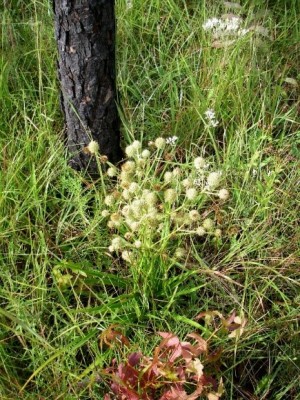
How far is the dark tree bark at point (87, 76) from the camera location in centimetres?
167

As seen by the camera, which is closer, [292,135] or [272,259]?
[272,259]

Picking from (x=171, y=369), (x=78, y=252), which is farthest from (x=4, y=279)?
(x=171, y=369)

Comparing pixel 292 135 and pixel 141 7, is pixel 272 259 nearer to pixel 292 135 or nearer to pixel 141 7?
pixel 292 135

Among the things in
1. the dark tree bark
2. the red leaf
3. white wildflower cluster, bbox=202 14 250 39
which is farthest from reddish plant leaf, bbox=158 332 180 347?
white wildflower cluster, bbox=202 14 250 39

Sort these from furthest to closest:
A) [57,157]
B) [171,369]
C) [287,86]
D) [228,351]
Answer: [287,86], [57,157], [228,351], [171,369]

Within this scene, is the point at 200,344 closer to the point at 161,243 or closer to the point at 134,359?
the point at 134,359

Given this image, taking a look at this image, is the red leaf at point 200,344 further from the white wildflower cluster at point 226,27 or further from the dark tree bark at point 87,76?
the white wildflower cluster at point 226,27

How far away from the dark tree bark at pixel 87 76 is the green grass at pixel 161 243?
69 millimetres

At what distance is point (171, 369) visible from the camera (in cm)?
136

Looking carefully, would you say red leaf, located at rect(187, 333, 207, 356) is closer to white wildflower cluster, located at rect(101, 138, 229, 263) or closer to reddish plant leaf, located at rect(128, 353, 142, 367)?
reddish plant leaf, located at rect(128, 353, 142, 367)

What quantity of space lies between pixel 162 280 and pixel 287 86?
107 centimetres

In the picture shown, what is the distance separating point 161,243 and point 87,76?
565 millimetres

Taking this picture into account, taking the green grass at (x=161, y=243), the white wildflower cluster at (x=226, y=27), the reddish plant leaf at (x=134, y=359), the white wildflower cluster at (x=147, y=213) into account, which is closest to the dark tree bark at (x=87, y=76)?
the green grass at (x=161, y=243)

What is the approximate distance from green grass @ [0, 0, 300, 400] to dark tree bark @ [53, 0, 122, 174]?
0.07 meters
